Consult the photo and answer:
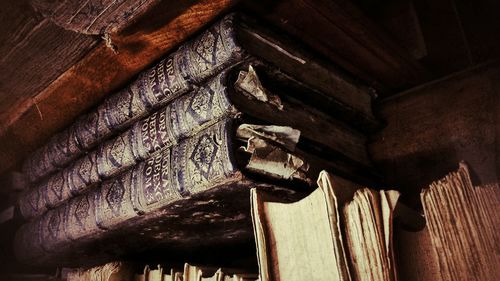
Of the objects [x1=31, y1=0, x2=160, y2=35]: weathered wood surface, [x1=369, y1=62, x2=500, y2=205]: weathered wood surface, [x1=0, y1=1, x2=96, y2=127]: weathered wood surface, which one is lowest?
[x1=369, y1=62, x2=500, y2=205]: weathered wood surface

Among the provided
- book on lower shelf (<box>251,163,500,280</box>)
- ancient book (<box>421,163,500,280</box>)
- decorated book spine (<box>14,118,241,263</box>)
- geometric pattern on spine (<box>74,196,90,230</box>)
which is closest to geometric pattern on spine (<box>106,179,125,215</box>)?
decorated book spine (<box>14,118,241,263</box>)

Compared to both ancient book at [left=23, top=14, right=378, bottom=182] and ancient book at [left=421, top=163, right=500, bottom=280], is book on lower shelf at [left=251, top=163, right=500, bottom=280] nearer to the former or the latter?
ancient book at [left=421, top=163, right=500, bottom=280]

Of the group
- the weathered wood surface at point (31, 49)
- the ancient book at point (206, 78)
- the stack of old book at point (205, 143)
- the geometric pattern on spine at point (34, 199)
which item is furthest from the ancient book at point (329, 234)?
the geometric pattern on spine at point (34, 199)

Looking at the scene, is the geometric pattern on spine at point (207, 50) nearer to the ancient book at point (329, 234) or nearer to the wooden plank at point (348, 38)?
the wooden plank at point (348, 38)

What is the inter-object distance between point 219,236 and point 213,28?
67 cm

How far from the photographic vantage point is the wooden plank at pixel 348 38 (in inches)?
34.8

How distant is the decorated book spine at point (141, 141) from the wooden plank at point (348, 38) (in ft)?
0.78

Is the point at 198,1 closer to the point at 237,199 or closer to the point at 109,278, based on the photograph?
the point at 237,199

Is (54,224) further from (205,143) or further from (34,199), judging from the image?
(205,143)

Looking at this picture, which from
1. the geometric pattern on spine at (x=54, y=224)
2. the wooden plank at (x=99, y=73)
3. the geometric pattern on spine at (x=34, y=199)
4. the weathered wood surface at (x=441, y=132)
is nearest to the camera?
the wooden plank at (x=99, y=73)

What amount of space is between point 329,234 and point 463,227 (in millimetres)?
208

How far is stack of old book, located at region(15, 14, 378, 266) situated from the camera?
797 mm

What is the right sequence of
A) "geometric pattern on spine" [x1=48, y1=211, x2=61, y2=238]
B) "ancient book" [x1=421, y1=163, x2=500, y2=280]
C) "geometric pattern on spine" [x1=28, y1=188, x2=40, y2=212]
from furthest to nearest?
1. "geometric pattern on spine" [x1=28, y1=188, x2=40, y2=212]
2. "geometric pattern on spine" [x1=48, y1=211, x2=61, y2=238]
3. "ancient book" [x1=421, y1=163, x2=500, y2=280]

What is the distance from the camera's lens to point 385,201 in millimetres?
602
